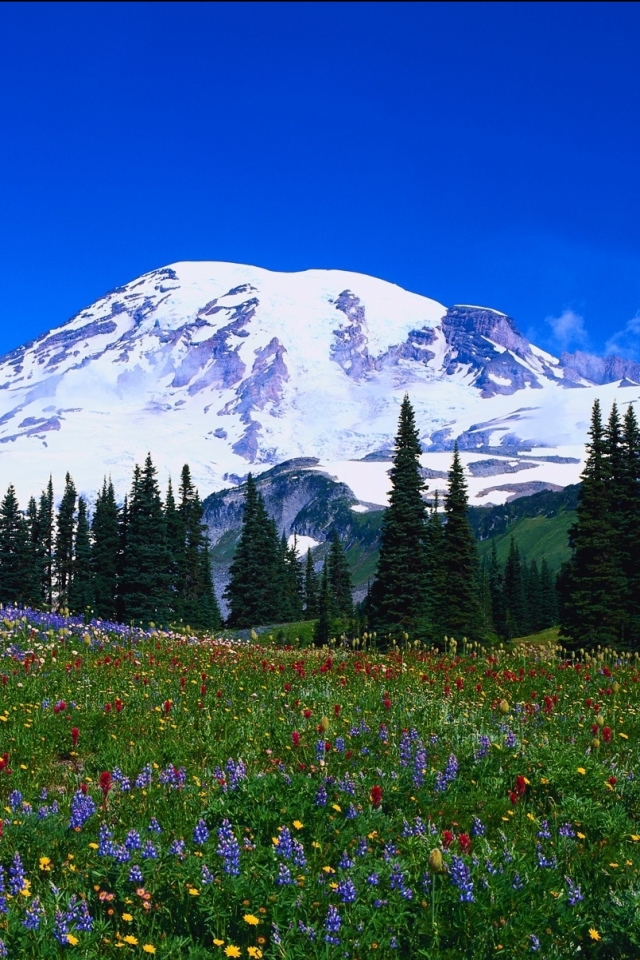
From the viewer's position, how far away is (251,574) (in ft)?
256

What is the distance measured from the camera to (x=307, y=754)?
337 inches

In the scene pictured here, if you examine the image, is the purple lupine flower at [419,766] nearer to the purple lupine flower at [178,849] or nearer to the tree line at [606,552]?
the purple lupine flower at [178,849]

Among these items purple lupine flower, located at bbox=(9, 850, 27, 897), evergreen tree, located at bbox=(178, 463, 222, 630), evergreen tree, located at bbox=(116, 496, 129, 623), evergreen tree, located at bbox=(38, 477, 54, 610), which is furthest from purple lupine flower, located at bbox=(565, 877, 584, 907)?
evergreen tree, located at bbox=(38, 477, 54, 610)

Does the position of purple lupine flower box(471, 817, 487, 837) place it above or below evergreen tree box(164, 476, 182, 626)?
below

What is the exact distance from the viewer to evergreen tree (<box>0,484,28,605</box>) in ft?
267

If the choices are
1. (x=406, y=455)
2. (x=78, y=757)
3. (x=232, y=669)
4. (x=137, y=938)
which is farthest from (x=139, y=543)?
(x=137, y=938)

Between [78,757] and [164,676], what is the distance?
3.55 metres

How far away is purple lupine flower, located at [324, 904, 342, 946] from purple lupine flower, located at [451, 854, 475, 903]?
2.82 feet

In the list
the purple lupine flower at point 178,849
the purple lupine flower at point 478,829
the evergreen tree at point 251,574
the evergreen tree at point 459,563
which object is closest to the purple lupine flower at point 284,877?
the purple lupine flower at point 178,849

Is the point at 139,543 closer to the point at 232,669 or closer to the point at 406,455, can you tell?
the point at 406,455

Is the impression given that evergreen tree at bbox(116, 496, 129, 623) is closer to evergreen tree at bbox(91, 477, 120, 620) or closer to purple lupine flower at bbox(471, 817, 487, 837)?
evergreen tree at bbox(91, 477, 120, 620)

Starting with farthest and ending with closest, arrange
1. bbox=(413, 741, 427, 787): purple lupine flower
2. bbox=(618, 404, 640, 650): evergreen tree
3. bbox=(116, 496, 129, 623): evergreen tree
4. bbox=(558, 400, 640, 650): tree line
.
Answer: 1. bbox=(116, 496, 129, 623): evergreen tree
2. bbox=(618, 404, 640, 650): evergreen tree
3. bbox=(558, 400, 640, 650): tree line
4. bbox=(413, 741, 427, 787): purple lupine flower

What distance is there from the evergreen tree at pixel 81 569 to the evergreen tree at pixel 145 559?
58.4ft

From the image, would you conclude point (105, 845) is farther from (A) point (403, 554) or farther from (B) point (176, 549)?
(B) point (176, 549)
